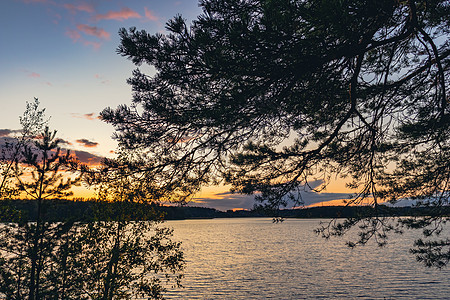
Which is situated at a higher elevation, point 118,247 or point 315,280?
point 118,247

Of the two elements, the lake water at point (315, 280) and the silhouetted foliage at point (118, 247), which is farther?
the lake water at point (315, 280)

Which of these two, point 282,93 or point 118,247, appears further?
point 118,247

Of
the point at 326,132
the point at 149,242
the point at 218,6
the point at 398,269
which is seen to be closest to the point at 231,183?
the point at 326,132

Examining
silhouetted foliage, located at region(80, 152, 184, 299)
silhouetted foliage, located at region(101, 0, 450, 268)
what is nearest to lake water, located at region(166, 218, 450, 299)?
silhouetted foliage, located at region(80, 152, 184, 299)

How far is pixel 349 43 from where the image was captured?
502 cm

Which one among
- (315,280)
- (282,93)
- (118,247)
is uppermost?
(282,93)

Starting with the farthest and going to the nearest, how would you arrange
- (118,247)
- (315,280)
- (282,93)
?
1. (315,280)
2. (118,247)
3. (282,93)

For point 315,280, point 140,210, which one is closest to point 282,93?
point 140,210

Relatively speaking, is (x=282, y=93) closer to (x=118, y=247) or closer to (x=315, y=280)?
(x=118, y=247)

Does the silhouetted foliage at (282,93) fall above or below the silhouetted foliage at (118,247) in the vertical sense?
above

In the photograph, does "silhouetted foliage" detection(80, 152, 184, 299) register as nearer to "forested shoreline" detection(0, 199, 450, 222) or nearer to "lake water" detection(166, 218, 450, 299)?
"forested shoreline" detection(0, 199, 450, 222)

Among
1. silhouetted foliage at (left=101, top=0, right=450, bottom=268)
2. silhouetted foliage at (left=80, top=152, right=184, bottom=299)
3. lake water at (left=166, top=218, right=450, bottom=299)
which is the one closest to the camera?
silhouetted foliage at (left=101, top=0, right=450, bottom=268)

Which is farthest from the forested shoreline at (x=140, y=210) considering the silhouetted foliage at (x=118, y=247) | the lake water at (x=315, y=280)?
the lake water at (x=315, y=280)

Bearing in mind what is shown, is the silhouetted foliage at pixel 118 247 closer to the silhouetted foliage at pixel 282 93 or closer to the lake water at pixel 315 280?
the silhouetted foliage at pixel 282 93
